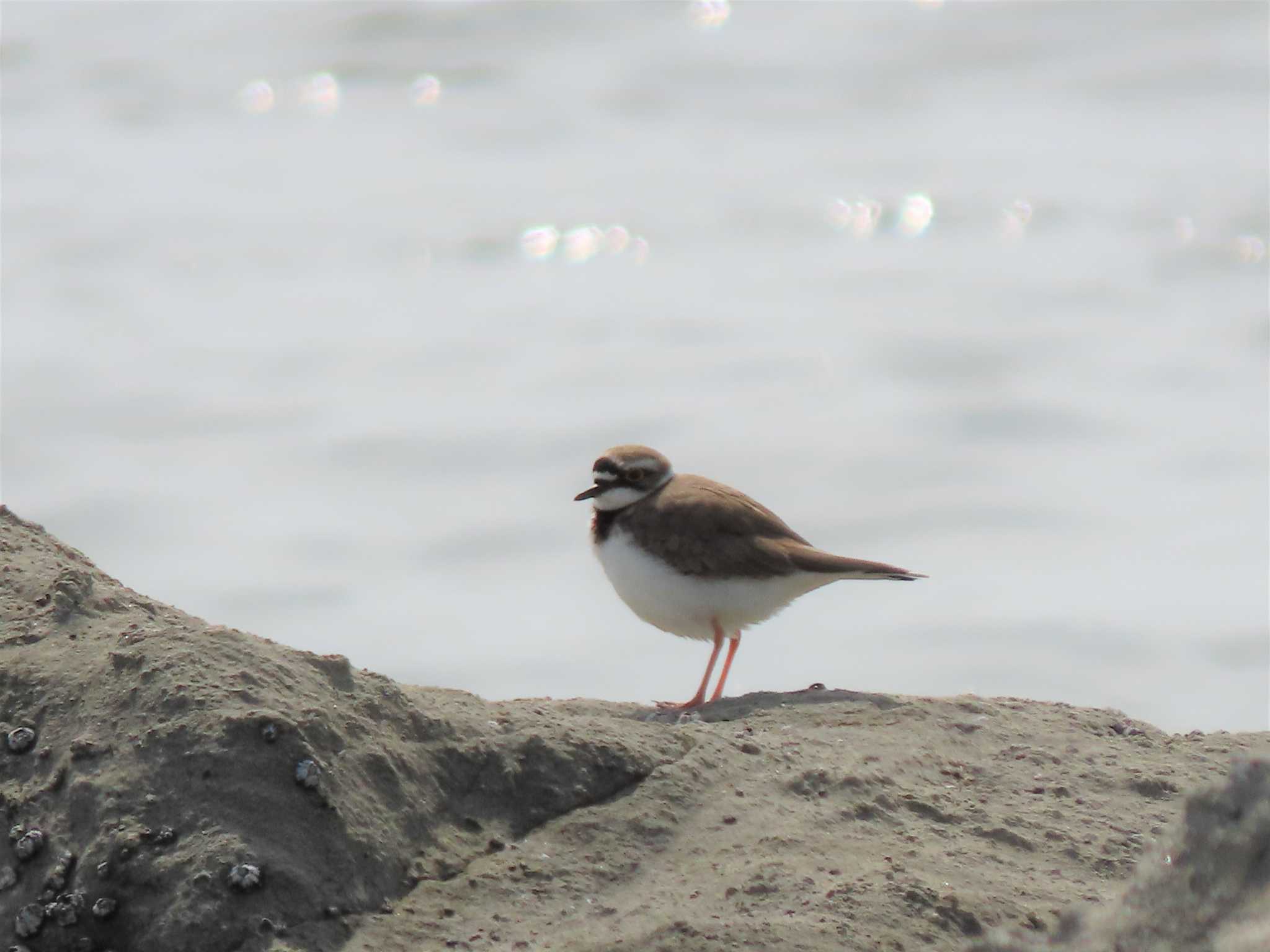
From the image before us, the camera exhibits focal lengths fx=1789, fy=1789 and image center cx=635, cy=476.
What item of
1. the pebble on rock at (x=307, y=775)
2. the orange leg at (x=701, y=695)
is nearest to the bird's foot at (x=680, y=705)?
the orange leg at (x=701, y=695)

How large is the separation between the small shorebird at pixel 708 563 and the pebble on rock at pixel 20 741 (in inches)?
131

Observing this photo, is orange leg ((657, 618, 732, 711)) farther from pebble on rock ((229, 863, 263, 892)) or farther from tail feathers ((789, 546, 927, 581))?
pebble on rock ((229, 863, 263, 892))

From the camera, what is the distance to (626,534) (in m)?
7.77

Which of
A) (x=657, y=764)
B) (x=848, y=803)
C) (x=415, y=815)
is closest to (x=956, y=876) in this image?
(x=848, y=803)

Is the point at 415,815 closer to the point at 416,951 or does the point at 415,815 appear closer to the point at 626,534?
the point at 416,951

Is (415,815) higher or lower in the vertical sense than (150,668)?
lower

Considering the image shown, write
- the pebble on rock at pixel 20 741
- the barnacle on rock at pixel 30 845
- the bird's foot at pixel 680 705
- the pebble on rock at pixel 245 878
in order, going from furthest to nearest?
the bird's foot at pixel 680 705 < the pebble on rock at pixel 20 741 < the barnacle on rock at pixel 30 845 < the pebble on rock at pixel 245 878

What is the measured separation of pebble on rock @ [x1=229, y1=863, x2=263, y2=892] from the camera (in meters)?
4.19

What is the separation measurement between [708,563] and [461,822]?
308 centimetres

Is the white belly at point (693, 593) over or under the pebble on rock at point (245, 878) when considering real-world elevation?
over

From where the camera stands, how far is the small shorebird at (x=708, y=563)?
24.8 feet

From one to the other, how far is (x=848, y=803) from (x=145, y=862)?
6.32ft

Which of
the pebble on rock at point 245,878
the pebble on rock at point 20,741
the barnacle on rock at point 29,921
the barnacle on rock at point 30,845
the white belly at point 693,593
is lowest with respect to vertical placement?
the barnacle on rock at point 29,921

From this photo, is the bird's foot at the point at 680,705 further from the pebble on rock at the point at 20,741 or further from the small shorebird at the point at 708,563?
the pebble on rock at the point at 20,741
